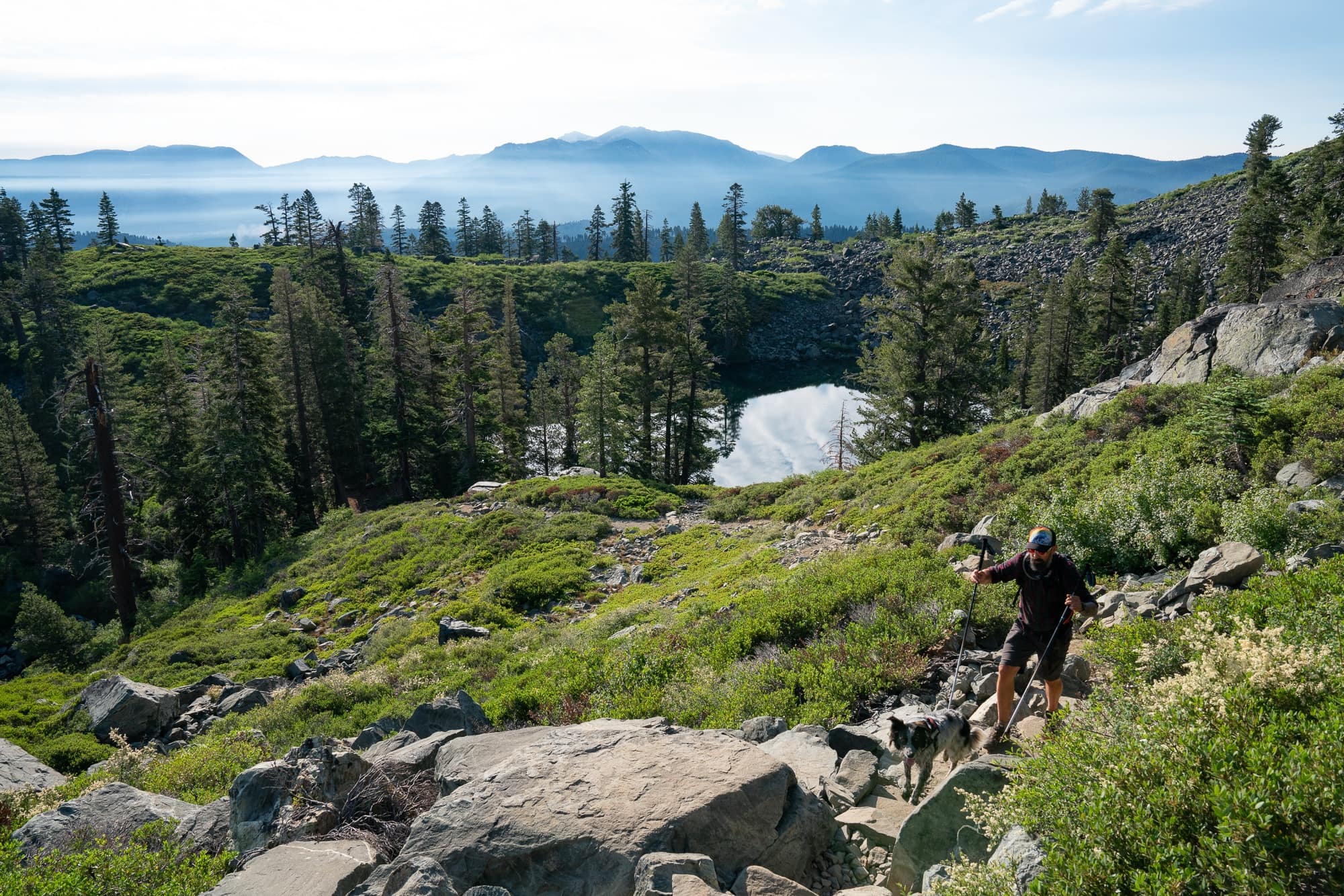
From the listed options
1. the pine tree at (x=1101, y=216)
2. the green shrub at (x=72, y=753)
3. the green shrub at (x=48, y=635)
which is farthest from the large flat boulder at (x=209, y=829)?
the pine tree at (x=1101, y=216)

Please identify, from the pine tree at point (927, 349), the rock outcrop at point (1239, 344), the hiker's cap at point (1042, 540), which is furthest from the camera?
the pine tree at point (927, 349)

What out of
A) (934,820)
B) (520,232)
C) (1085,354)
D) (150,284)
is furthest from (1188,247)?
(150,284)

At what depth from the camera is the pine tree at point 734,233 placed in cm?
13012

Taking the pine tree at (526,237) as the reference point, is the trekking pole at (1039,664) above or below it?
below

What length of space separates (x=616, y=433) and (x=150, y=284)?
74.0 metres

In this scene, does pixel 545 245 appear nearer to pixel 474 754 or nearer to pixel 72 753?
pixel 72 753

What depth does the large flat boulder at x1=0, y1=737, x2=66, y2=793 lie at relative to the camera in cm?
1094

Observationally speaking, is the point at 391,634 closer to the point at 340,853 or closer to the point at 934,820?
the point at 340,853

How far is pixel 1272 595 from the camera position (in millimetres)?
6543

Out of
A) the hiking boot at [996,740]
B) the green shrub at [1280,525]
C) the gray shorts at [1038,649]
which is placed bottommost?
the hiking boot at [996,740]

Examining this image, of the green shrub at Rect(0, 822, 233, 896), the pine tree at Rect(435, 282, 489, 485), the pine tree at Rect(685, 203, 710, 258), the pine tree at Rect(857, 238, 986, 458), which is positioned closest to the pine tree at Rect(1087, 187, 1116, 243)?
the pine tree at Rect(685, 203, 710, 258)

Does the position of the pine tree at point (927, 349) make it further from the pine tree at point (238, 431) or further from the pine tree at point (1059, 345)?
the pine tree at point (238, 431)

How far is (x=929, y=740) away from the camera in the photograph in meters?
5.92

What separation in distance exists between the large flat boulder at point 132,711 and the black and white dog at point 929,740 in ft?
54.2
